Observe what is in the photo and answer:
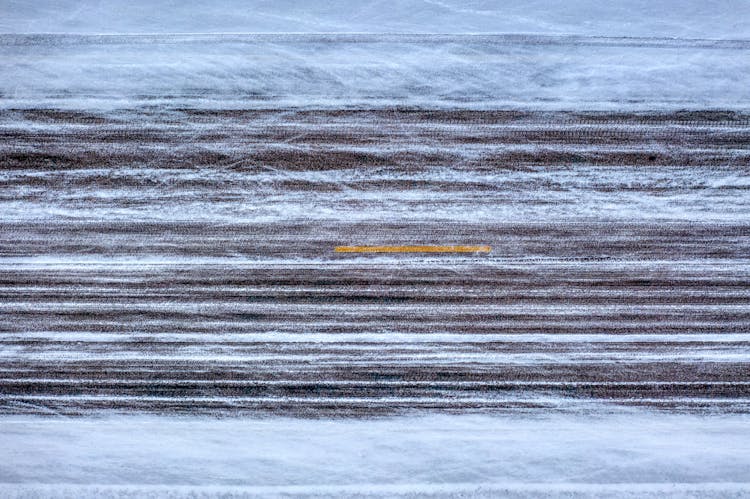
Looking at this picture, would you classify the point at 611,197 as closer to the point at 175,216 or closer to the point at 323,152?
the point at 323,152

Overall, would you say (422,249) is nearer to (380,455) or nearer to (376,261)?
(376,261)

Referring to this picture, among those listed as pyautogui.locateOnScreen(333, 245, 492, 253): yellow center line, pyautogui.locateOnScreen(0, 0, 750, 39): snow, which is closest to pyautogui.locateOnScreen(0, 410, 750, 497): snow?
pyautogui.locateOnScreen(333, 245, 492, 253): yellow center line

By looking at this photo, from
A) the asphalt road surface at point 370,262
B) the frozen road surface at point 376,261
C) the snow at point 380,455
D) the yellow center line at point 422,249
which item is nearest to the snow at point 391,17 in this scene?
the frozen road surface at point 376,261

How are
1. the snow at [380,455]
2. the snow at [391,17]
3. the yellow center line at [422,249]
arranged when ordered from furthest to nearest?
the snow at [391,17], the yellow center line at [422,249], the snow at [380,455]

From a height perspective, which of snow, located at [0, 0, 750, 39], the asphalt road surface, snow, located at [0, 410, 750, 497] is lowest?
snow, located at [0, 410, 750, 497]

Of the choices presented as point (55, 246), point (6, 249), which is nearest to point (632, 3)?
point (55, 246)

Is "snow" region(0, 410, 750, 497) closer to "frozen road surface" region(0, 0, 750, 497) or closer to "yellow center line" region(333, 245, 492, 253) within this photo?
"frozen road surface" region(0, 0, 750, 497)

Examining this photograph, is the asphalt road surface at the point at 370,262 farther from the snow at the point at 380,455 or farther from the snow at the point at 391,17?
the snow at the point at 391,17
